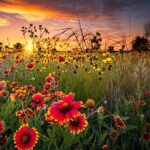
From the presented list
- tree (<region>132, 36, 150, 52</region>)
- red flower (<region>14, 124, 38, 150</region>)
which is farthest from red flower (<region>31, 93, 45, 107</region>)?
tree (<region>132, 36, 150, 52</region>)

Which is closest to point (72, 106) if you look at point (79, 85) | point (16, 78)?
point (79, 85)

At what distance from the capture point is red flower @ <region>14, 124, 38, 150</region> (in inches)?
59.7

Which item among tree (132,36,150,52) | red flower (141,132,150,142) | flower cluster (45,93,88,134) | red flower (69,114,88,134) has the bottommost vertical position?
red flower (141,132,150,142)

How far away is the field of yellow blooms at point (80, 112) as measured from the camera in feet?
5.16

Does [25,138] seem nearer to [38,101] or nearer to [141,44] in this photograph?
[38,101]

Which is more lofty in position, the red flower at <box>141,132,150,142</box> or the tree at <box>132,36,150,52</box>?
the tree at <box>132,36,150,52</box>

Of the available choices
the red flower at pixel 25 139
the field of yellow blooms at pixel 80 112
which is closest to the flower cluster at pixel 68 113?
the field of yellow blooms at pixel 80 112

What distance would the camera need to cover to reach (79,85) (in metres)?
4.19

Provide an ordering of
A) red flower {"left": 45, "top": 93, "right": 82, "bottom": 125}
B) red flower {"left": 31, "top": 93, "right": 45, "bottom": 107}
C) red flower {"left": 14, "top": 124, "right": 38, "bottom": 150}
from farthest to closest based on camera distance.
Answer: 1. red flower {"left": 31, "top": 93, "right": 45, "bottom": 107}
2. red flower {"left": 14, "top": 124, "right": 38, "bottom": 150}
3. red flower {"left": 45, "top": 93, "right": 82, "bottom": 125}

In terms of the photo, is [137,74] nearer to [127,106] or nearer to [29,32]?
[127,106]

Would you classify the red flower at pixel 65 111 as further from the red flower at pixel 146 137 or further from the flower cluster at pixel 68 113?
the red flower at pixel 146 137

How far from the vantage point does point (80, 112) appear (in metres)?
2.76

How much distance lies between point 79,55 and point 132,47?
5.05ft

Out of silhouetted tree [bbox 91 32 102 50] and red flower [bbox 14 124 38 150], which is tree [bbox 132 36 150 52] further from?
red flower [bbox 14 124 38 150]
